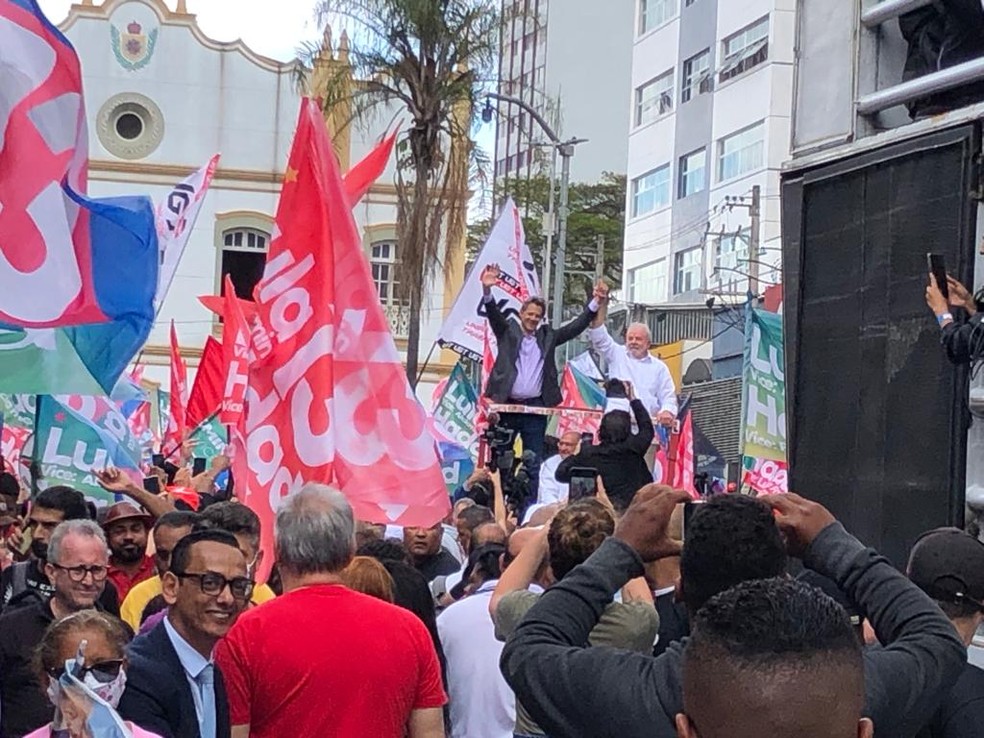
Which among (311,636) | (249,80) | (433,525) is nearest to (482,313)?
(433,525)

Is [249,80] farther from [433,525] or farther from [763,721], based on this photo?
[763,721]

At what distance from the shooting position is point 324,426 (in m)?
8.19

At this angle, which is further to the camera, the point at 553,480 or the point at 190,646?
the point at 553,480

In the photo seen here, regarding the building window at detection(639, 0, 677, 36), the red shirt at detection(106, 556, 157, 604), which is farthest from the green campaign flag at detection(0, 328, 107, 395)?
the building window at detection(639, 0, 677, 36)

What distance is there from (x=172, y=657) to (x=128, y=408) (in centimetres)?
1657

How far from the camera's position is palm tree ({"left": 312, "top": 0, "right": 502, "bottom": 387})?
24.3 meters

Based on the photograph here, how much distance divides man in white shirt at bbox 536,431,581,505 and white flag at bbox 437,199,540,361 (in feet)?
14.5

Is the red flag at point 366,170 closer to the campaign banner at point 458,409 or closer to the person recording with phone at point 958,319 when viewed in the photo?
the person recording with phone at point 958,319

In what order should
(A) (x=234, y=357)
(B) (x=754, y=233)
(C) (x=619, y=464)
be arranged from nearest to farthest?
(C) (x=619, y=464), (A) (x=234, y=357), (B) (x=754, y=233)

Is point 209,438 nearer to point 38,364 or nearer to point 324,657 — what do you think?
point 38,364

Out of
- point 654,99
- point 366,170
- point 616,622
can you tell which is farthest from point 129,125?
point 616,622

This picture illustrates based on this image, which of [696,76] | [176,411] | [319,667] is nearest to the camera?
[319,667]

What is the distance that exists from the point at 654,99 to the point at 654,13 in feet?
7.72

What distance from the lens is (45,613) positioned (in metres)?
6.10
